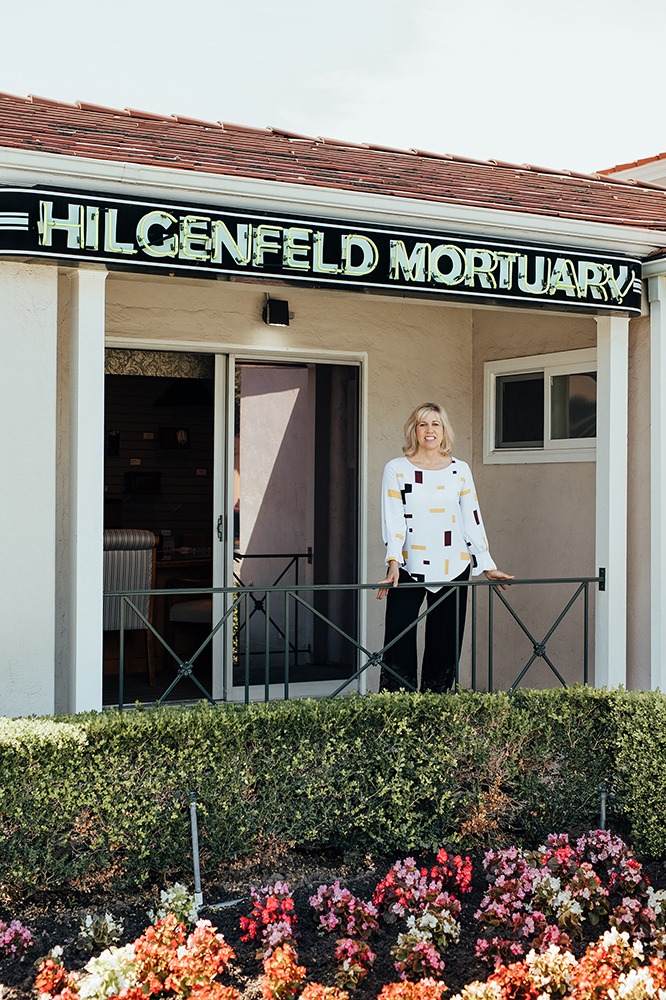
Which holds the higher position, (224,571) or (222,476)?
(222,476)

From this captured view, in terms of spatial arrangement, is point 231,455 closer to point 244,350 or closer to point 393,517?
point 244,350

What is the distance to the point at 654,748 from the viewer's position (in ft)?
15.6

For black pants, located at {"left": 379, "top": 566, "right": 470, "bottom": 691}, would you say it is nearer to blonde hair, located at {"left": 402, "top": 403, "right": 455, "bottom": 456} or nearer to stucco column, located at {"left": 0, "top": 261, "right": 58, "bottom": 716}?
blonde hair, located at {"left": 402, "top": 403, "right": 455, "bottom": 456}

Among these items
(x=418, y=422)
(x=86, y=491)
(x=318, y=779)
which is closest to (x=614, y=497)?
(x=418, y=422)

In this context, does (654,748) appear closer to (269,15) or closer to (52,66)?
(269,15)

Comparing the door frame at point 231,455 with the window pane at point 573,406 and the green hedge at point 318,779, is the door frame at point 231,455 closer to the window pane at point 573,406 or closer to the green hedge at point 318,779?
the window pane at point 573,406

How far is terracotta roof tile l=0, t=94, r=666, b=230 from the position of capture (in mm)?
5445

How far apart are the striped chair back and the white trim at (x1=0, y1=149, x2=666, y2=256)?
3187mm

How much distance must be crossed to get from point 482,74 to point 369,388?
18180mm

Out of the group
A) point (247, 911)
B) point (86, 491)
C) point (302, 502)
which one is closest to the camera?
point (247, 911)

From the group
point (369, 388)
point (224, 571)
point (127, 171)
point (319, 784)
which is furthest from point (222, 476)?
point (319, 784)

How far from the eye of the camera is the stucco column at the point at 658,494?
6082 mm

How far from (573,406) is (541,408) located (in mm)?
280

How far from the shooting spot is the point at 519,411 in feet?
24.6
